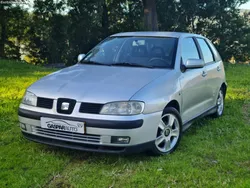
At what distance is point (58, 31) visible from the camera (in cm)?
1977

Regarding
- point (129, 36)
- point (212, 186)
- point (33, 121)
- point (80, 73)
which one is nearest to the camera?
point (212, 186)

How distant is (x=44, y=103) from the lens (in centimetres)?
399

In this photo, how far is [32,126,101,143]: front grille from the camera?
377 cm

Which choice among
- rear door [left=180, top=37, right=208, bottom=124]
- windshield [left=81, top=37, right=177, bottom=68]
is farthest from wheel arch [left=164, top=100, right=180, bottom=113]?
windshield [left=81, top=37, right=177, bottom=68]

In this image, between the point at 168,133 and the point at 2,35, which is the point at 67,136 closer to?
the point at 168,133

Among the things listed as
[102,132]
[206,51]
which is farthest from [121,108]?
[206,51]

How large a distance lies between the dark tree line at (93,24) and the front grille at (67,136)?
15.3 m

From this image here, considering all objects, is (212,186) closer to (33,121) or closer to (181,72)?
(181,72)

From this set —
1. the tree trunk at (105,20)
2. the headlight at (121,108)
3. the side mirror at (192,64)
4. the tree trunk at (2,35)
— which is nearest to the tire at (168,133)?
the headlight at (121,108)

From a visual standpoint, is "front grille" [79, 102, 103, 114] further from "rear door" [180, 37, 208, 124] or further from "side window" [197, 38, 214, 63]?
"side window" [197, 38, 214, 63]

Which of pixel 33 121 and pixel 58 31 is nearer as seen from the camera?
pixel 33 121

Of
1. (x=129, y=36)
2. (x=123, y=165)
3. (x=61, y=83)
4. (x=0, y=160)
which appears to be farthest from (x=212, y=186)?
(x=129, y=36)

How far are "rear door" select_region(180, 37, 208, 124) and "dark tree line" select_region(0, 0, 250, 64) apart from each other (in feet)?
44.9

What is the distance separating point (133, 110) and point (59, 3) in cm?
1677
